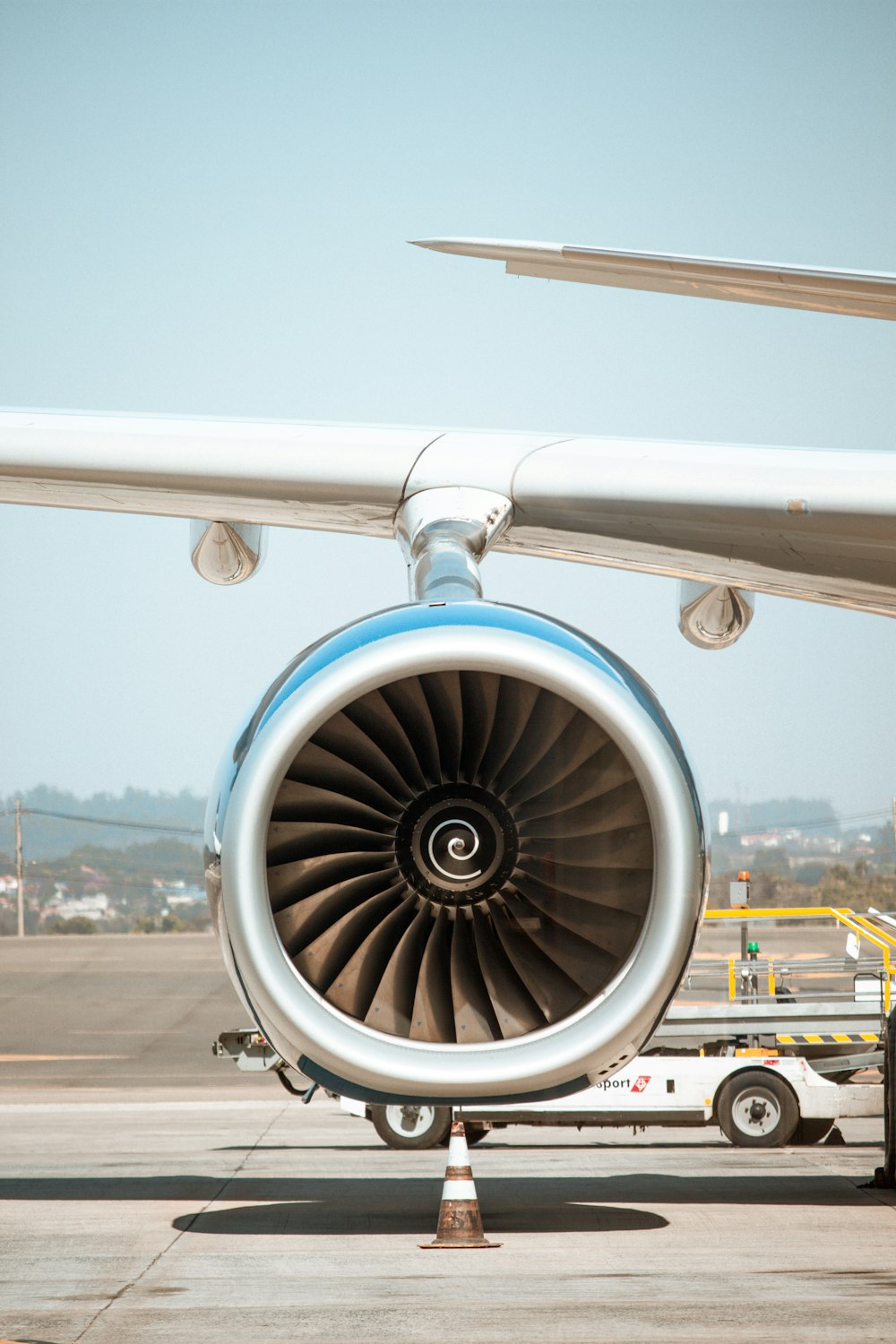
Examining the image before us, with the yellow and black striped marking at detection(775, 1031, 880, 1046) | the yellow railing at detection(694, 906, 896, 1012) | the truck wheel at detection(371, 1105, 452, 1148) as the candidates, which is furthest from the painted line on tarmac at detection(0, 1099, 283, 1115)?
the yellow and black striped marking at detection(775, 1031, 880, 1046)

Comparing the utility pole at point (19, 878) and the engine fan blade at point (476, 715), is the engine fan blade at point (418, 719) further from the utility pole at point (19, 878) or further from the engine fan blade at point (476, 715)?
the utility pole at point (19, 878)

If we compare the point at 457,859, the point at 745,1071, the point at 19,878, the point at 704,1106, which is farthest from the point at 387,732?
the point at 19,878

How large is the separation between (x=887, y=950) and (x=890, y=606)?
30.9 ft

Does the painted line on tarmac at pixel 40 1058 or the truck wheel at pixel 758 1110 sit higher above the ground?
the truck wheel at pixel 758 1110

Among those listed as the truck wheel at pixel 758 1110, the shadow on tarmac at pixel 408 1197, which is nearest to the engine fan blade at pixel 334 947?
the shadow on tarmac at pixel 408 1197

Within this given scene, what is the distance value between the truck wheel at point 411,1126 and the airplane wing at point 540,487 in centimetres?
940

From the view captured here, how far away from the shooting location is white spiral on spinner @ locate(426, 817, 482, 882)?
4422mm

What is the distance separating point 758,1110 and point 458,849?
11209 millimetres

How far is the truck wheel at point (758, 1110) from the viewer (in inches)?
568

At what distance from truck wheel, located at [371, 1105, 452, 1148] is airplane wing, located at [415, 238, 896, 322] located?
10.1 m

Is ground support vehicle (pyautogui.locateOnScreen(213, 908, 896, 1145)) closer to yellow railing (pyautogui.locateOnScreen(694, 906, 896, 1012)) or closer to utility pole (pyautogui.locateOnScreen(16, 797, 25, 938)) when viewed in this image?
yellow railing (pyautogui.locateOnScreen(694, 906, 896, 1012))

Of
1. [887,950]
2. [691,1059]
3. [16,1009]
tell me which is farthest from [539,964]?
[16,1009]

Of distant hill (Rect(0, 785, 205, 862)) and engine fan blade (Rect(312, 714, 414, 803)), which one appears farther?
distant hill (Rect(0, 785, 205, 862))

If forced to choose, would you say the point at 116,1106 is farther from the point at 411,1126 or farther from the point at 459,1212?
the point at 459,1212
